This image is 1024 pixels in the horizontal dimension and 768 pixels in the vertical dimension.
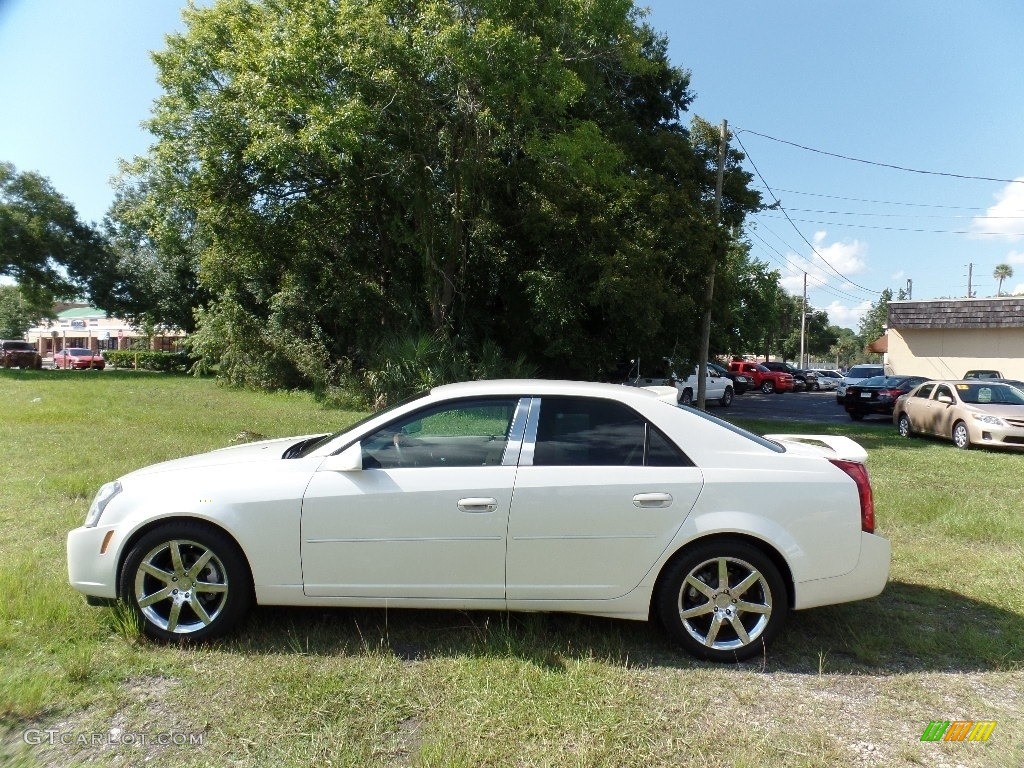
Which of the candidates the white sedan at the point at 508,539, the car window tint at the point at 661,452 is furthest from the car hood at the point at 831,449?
the car window tint at the point at 661,452

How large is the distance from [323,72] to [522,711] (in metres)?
15.8

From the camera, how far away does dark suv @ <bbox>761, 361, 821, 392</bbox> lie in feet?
140

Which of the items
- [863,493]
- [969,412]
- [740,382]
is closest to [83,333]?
[740,382]

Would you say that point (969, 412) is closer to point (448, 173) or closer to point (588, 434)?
point (448, 173)

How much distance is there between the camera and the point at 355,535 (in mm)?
3951

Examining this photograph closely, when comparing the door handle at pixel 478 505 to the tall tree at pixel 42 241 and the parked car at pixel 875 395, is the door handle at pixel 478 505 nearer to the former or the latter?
the parked car at pixel 875 395

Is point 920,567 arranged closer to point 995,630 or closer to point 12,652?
point 995,630

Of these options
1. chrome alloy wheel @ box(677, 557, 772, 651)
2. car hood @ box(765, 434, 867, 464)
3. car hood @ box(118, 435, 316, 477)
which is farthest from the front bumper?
car hood @ box(765, 434, 867, 464)

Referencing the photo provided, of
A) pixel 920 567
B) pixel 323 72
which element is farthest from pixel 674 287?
pixel 920 567

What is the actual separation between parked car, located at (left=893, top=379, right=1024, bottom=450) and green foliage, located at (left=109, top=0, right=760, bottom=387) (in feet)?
19.0

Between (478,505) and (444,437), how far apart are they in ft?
1.82

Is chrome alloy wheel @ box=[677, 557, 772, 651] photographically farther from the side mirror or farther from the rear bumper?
the side mirror

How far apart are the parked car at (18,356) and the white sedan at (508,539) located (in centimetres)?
4791

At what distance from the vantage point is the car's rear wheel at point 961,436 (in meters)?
14.1
